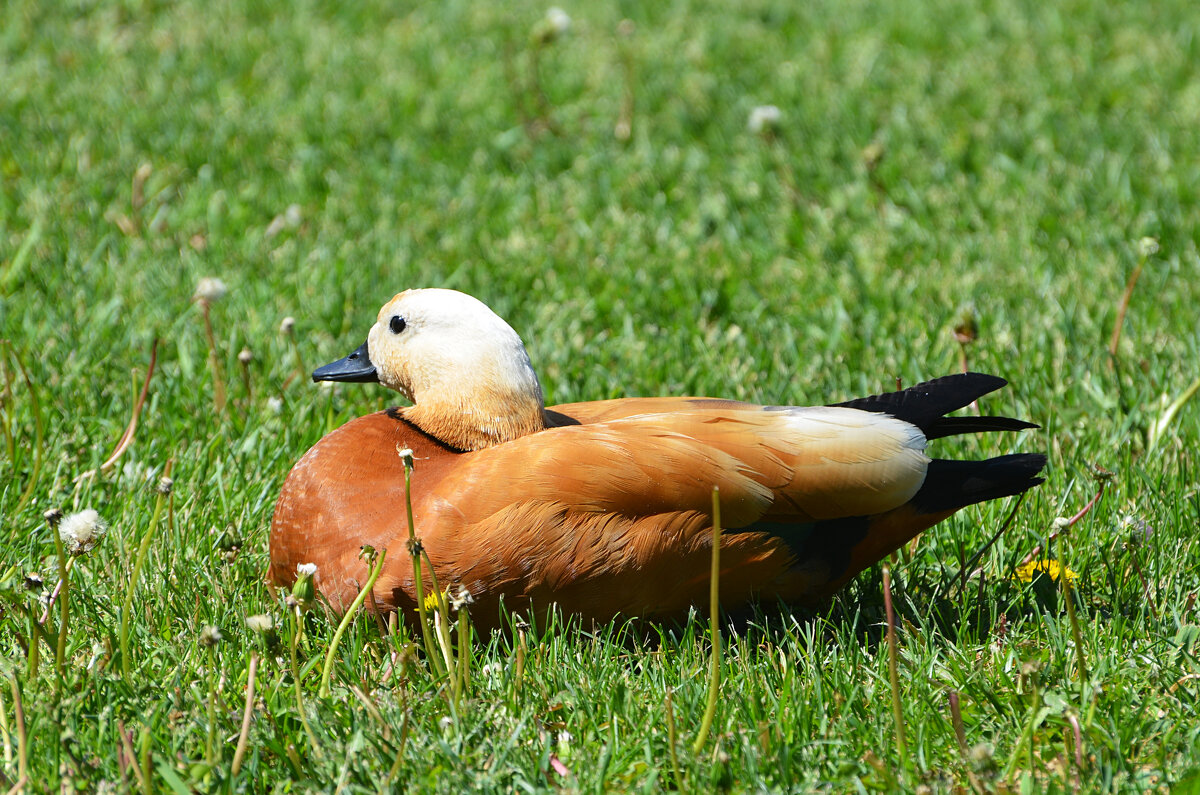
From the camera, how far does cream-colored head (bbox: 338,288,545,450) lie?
2.78 meters

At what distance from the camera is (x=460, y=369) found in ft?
9.27

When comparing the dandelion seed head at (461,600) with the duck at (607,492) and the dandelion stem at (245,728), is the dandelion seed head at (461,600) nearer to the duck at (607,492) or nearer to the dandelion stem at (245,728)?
the duck at (607,492)

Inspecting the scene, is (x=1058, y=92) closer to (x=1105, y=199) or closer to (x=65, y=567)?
(x=1105, y=199)

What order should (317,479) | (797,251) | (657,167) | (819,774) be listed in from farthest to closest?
(657,167) → (797,251) → (317,479) → (819,774)

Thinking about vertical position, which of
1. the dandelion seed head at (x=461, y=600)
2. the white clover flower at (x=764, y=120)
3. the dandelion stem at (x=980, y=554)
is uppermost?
the white clover flower at (x=764, y=120)

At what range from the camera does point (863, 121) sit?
19.1 ft

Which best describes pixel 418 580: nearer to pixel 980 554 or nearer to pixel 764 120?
pixel 980 554

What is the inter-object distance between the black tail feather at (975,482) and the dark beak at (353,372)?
1.32m

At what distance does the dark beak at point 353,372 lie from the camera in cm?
306

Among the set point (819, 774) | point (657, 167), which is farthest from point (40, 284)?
point (819, 774)

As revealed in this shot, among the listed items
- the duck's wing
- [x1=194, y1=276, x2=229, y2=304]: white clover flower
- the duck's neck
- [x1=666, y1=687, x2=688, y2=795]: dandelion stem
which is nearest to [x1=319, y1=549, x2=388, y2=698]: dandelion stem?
the duck's wing

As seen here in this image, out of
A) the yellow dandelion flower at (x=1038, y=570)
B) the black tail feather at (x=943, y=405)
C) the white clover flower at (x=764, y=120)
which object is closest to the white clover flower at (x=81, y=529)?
the black tail feather at (x=943, y=405)

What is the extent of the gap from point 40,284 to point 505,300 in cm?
161

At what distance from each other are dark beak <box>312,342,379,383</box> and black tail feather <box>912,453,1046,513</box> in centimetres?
132
